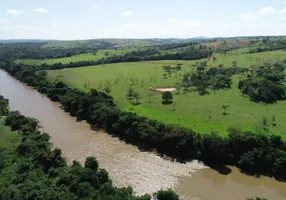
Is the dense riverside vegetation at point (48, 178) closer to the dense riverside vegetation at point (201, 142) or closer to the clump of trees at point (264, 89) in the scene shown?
the dense riverside vegetation at point (201, 142)

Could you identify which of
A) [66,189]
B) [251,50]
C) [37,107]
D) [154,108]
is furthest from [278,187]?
[251,50]

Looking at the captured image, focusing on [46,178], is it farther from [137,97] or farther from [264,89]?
[264,89]

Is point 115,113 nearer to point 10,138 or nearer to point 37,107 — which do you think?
point 10,138

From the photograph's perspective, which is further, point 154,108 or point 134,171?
point 154,108

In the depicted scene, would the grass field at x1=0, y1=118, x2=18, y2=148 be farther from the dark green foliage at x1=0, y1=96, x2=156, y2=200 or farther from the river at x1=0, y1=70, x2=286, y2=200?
the river at x1=0, y1=70, x2=286, y2=200

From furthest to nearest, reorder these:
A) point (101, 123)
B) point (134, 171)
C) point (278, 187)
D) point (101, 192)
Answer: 1. point (101, 123)
2. point (134, 171)
3. point (278, 187)
4. point (101, 192)

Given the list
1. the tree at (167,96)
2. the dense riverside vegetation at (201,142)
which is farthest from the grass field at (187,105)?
the dense riverside vegetation at (201,142)

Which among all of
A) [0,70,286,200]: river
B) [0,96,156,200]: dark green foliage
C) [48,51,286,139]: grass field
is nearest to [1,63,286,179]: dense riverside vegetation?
[0,70,286,200]: river
